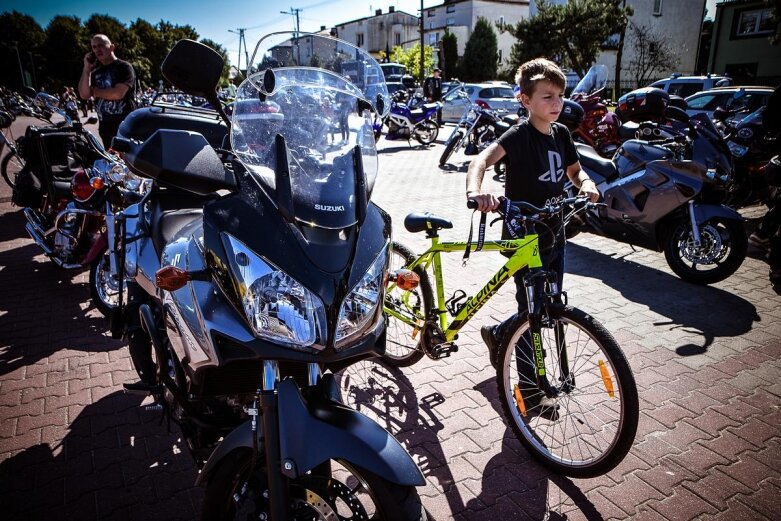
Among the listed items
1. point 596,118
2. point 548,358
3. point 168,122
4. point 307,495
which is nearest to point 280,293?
point 307,495

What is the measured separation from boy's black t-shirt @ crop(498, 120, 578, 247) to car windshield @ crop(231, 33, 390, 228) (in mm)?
1104

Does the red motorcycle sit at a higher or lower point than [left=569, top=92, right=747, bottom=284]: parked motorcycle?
higher

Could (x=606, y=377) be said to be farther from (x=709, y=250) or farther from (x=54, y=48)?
(x=54, y=48)

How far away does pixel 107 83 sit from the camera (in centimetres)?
607

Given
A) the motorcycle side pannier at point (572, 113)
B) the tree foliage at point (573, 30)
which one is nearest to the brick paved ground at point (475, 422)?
the motorcycle side pannier at point (572, 113)

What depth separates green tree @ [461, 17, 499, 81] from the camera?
46.5 meters

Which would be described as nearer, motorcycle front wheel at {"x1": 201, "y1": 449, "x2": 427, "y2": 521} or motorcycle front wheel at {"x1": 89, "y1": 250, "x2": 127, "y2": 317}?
motorcycle front wheel at {"x1": 201, "y1": 449, "x2": 427, "y2": 521}

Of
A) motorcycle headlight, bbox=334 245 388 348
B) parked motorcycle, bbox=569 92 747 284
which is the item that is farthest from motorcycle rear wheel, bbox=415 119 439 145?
motorcycle headlight, bbox=334 245 388 348

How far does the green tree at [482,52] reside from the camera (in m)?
46.5

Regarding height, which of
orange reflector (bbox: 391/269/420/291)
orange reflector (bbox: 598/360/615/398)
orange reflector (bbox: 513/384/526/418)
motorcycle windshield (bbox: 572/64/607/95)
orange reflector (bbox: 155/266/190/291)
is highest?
motorcycle windshield (bbox: 572/64/607/95)

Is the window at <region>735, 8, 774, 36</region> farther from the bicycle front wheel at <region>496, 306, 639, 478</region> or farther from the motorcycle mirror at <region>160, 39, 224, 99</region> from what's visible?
the motorcycle mirror at <region>160, 39, 224, 99</region>

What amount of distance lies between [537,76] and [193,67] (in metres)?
1.93

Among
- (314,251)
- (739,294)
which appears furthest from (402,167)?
(314,251)

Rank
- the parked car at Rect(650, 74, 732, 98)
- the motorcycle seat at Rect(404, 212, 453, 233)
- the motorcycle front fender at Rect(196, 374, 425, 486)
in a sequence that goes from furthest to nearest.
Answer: the parked car at Rect(650, 74, 732, 98) → the motorcycle seat at Rect(404, 212, 453, 233) → the motorcycle front fender at Rect(196, 374, 425, 486)
